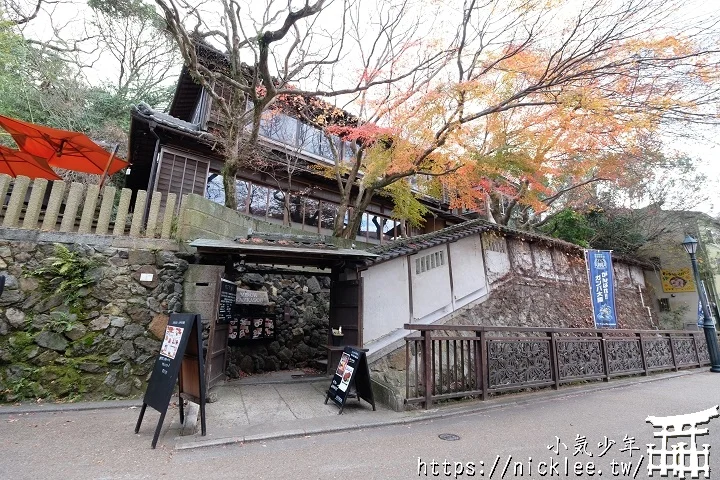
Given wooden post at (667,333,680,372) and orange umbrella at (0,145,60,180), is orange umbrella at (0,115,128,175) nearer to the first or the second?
orange umbrella at (0,145,60,180)

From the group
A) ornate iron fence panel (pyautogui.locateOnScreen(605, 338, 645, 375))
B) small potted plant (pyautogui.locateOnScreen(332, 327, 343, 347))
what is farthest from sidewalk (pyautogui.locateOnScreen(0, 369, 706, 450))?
ornate iron fence panel (pyautogui.locateOnScreen(605, 338, 645, 375))

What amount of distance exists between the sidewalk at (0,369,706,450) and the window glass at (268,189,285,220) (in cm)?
→ 711

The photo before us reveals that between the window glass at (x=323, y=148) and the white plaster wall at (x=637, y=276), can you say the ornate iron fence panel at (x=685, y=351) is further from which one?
the window glass at (x=323, y=148)

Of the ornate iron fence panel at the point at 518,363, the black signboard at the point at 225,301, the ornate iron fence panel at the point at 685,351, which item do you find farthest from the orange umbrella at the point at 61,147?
the ornate iron fence panel at the point at 685,351

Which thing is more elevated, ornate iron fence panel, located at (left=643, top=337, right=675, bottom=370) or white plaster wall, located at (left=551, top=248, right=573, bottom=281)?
white plaster wall, located at (left=551, top=248, right=573, bottom=281)

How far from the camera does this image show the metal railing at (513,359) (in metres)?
6.50

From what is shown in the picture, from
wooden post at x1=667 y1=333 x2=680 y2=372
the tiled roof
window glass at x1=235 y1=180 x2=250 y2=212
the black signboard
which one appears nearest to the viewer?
the black signboard

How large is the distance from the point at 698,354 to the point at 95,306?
766 inches

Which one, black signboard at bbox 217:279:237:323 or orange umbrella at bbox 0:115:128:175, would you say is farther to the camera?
orange umbrella at bbox 0:115:128:175

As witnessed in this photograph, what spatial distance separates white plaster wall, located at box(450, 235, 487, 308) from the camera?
34.9 feet

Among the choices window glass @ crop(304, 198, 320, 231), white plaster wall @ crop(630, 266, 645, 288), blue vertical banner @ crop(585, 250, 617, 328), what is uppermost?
window glass @ crop(304, 198, 320, 231)

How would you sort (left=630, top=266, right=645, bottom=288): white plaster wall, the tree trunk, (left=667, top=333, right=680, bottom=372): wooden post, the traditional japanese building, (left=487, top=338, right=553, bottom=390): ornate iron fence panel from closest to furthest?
1. (left=487, top=338, right=553, bottom=390): ornate iron fence panel
2. the tree trunk
3. the traditional japanese building
4. (left=667, top=333, right=680, bottom=372): wooden post
5. (left=630, top=266, right=645, bottom=288): white plaster wall

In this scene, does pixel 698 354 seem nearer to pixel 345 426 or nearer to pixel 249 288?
pixel 345 426

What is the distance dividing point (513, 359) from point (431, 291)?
282 cm
